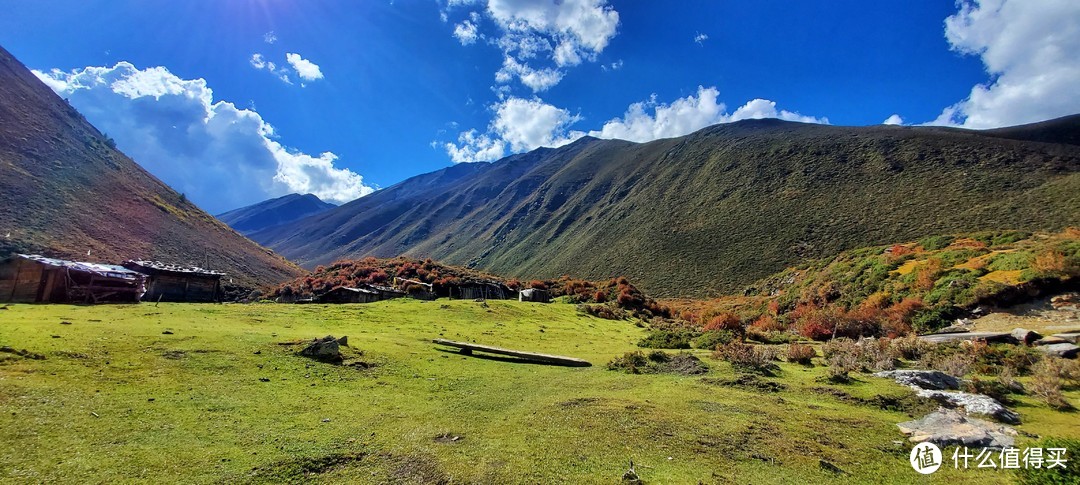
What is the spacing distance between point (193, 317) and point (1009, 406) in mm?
23174

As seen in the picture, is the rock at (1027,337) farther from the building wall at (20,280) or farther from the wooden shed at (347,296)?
the building wall at (20,280)

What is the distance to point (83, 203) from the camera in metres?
54.2

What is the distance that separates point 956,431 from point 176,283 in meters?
37.5

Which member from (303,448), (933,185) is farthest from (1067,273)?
(933,185)

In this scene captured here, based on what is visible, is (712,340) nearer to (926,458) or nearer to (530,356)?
(530,356)

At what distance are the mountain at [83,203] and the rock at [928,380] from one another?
193 feet

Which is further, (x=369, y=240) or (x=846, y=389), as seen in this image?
(x=369, y=240)

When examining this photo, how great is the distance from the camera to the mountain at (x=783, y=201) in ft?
176

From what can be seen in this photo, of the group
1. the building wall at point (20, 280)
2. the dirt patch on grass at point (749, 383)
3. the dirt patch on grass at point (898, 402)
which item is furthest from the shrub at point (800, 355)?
the building wall at point (20, 280)

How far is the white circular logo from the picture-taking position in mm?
6227

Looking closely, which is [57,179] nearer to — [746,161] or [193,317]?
[193,317]

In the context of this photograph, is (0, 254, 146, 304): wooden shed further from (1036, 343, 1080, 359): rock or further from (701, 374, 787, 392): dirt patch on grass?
(1036, 343, 1080, 359): rock

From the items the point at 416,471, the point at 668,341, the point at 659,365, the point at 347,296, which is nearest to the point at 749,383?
the point at 659,365

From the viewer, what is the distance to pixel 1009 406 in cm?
886
